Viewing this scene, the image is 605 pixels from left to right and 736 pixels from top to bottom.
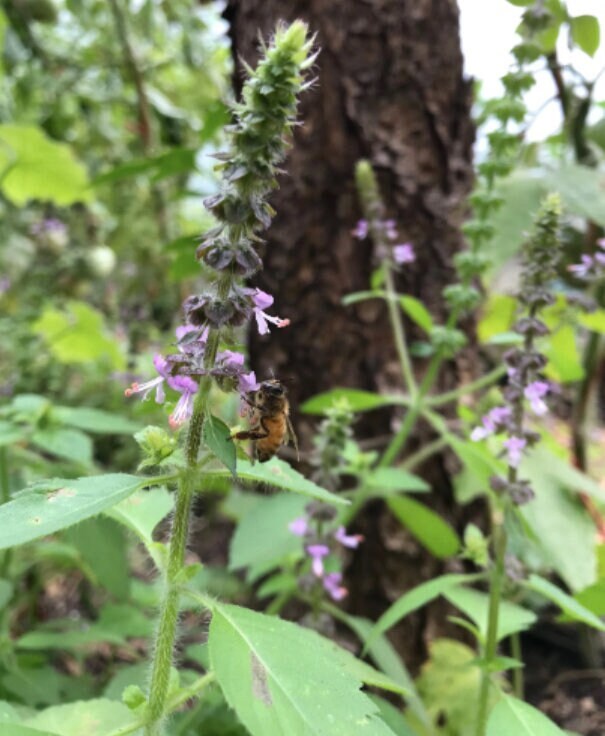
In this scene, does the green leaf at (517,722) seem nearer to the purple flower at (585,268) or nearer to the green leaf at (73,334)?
the purple flower at (585,268)

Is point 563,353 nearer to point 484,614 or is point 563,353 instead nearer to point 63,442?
point 484,614

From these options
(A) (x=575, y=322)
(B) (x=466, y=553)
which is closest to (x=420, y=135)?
(A) (x=575, y=322)

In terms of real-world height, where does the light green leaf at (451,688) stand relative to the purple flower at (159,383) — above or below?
below

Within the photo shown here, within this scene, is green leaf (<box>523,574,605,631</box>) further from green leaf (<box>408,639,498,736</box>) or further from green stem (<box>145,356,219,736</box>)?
green stem (<box>145,356,219,736</box>)

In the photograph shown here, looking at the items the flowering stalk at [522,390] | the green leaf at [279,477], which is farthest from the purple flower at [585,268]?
the green leaf at [279,477]

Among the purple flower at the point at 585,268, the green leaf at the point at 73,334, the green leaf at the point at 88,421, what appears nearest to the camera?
the purple flower at the point at 585,268

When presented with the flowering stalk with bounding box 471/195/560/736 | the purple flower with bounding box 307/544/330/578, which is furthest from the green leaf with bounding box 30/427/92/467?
the flowering stalk with bounding box 471/195/560/736
